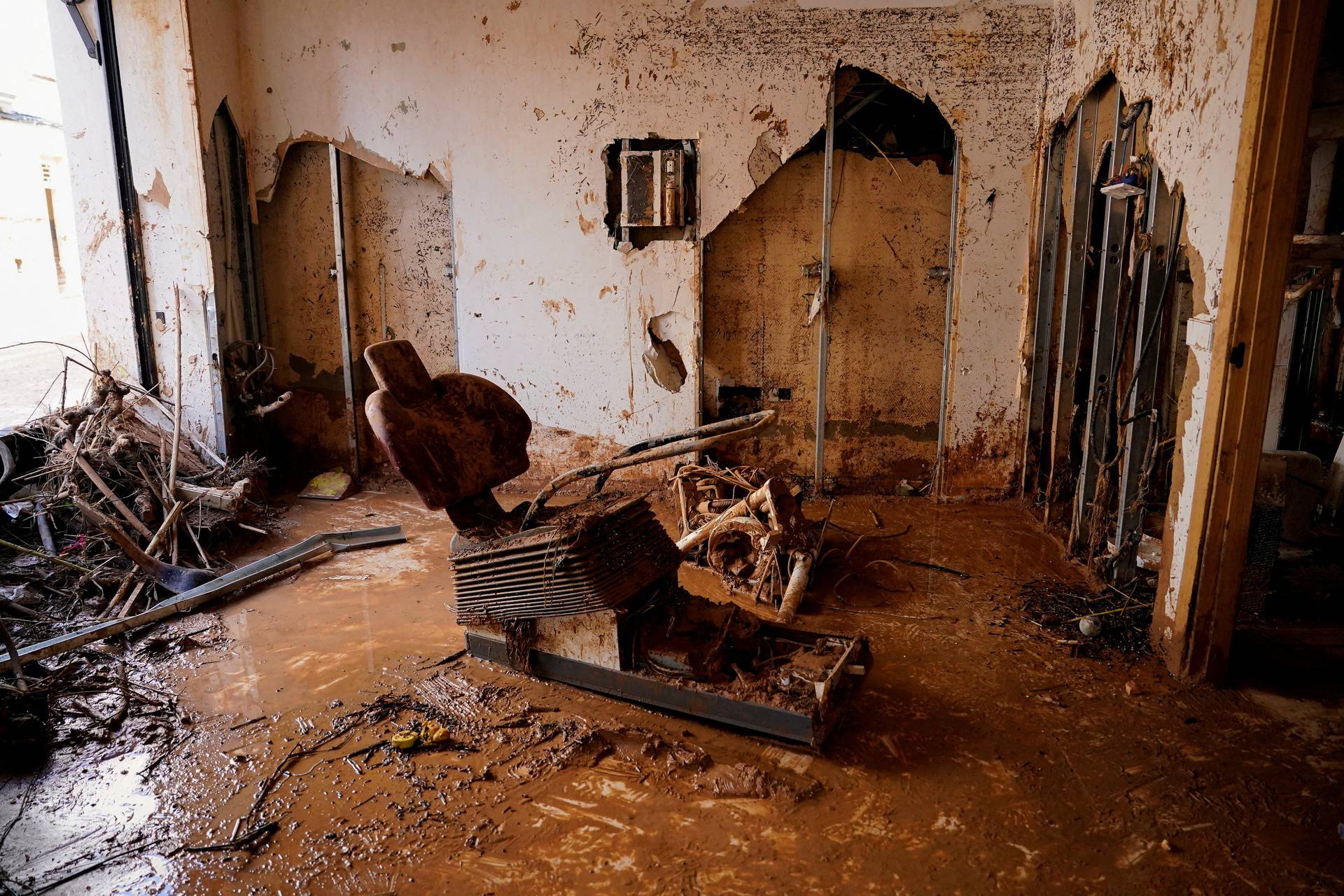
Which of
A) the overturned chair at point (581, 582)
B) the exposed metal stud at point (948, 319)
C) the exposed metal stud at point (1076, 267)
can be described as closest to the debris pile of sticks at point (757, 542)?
the overturned chair at point (581, 582)

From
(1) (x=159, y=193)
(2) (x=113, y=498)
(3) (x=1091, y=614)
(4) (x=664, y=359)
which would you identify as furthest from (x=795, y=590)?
(1) (x=159, y=193)

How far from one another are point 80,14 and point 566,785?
5638 mm

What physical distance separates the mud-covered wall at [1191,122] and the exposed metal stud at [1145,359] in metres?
0.19

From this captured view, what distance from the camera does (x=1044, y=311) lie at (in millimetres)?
5332

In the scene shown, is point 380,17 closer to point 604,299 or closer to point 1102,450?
point 604,299

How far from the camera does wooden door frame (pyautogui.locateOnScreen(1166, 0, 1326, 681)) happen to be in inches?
114

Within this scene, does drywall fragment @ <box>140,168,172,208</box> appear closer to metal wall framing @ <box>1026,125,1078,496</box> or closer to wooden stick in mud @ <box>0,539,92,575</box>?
wooden stick in mud @ <box>0,539,92,575</box>

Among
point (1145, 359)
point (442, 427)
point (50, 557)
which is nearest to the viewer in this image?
point (442, 427)

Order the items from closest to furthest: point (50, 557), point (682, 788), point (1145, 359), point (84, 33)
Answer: point (682, 788), point (1145, 359), point (50, 557), point (84, 33)

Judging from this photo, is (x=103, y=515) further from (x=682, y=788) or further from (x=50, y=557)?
(x=682, y=788)

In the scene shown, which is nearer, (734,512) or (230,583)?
(230,583)

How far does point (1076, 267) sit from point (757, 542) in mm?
2429

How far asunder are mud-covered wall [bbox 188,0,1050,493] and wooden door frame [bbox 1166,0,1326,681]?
246cm

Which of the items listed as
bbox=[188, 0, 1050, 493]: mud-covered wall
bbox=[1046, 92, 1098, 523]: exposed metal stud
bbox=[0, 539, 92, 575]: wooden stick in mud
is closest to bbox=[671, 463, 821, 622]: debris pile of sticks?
bbox=[188, 0, 1050, 493]: mud-covered wall
